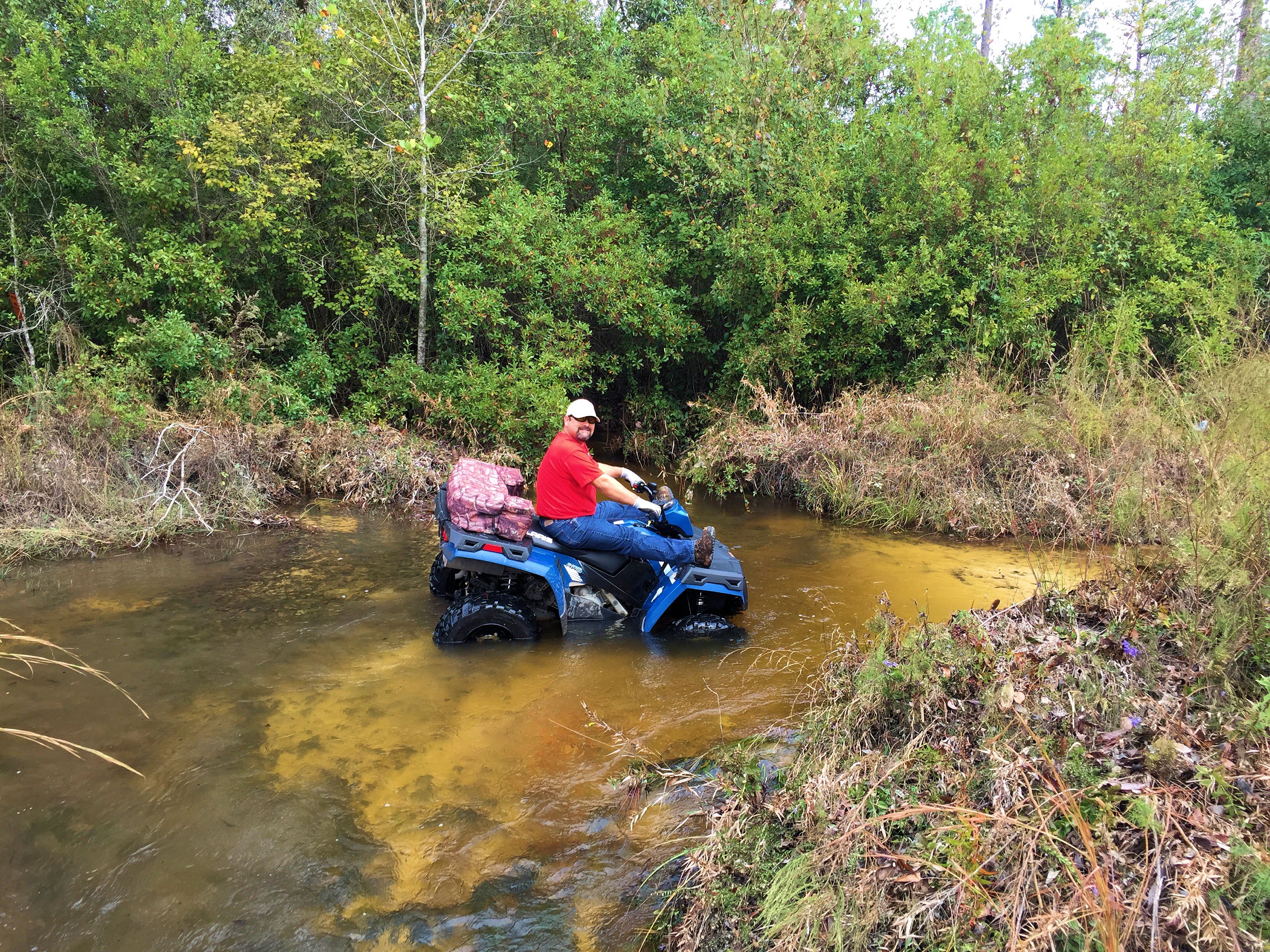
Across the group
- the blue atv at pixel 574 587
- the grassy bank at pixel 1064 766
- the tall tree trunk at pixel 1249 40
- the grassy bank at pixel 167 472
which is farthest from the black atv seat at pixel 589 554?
the tall tree trunk at pixel 1249 40

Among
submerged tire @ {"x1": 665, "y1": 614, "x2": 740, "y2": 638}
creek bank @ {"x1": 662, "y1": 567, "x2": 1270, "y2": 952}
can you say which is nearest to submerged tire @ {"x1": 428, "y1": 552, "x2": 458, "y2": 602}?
submerged tire @ {"x1": 665, "y1": 614, "x2": 740, "y2": 638}

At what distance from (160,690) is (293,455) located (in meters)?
4.83

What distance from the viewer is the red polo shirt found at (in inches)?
199

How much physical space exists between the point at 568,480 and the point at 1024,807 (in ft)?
11.0

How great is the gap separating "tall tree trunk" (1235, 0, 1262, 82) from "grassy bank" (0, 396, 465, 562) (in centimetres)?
1425

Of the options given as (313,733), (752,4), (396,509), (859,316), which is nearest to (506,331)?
(396,509)

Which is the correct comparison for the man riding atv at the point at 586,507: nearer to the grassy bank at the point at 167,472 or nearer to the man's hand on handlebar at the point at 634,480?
the man's hand on handlebar at the point at 634,480

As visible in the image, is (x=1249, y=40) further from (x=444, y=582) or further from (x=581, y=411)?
(x=444, y=582)

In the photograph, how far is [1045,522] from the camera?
7.17 metres

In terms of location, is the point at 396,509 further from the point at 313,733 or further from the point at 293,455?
the point at 313,733

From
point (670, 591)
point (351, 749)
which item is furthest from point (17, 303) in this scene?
point (670, 591)

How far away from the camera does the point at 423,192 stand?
10.0 m

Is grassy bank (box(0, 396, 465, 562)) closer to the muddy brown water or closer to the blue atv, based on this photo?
the muddy brown water

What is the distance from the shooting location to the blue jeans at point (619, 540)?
492 centimetres
